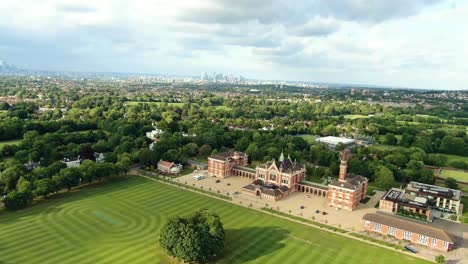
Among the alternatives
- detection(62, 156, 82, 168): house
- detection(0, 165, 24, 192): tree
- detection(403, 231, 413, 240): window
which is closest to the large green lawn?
detection(403, 231, 413, 240): window

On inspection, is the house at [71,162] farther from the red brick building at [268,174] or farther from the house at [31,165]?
the red brick building at [268,174]

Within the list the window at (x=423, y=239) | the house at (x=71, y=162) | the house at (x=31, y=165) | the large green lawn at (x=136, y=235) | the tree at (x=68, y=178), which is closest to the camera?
the large green lawn at (x=136, y=235)

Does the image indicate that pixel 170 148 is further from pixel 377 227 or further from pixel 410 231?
pixel 410 231

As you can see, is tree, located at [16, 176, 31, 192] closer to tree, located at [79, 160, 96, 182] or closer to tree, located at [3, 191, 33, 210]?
tree, located at [3, 191, 33, 210]

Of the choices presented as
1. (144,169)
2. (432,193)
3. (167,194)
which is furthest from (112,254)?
(432,193)

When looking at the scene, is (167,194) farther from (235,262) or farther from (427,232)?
(427,232)

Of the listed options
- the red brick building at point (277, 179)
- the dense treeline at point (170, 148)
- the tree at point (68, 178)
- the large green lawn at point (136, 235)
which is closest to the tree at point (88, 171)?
the dense treeline at point (170, 148)
